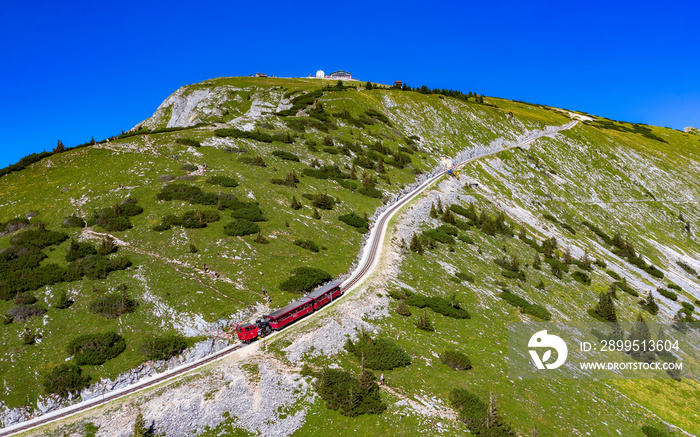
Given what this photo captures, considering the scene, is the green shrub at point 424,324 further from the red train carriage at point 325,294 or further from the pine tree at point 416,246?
the pine tree at point 416,246

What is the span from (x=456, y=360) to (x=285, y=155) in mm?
52790

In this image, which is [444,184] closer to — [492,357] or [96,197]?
[492,357]

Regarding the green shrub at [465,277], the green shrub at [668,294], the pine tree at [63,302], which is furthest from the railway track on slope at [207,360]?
the green shrub at [668,294]

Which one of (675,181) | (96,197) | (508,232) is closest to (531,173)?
(508,232)

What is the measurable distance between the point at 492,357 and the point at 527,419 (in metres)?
7.33

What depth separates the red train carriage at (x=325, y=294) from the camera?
110 feet

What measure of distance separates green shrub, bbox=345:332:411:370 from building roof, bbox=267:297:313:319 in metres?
5.86

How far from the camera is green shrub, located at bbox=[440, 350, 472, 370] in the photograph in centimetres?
2817

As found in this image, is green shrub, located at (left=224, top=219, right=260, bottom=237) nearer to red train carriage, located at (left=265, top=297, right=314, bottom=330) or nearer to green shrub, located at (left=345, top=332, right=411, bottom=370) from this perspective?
red train carriage, located at (left=265, top=297, right=314, bottom=330)

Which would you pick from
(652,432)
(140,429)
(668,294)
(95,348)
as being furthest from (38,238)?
(668,294)

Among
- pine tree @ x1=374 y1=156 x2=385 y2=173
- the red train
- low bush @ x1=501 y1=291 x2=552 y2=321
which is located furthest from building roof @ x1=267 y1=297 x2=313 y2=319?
pine tree @ x1=374 y1=156 x2=385 y2=173


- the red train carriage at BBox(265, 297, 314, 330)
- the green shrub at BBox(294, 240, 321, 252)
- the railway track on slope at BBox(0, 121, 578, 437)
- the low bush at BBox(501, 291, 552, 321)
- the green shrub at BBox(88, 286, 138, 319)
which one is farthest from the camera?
the green shrub at BBox(294, 240, 321, 252)

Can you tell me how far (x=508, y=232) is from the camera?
6862cm

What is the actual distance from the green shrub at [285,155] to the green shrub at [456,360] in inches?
2018
